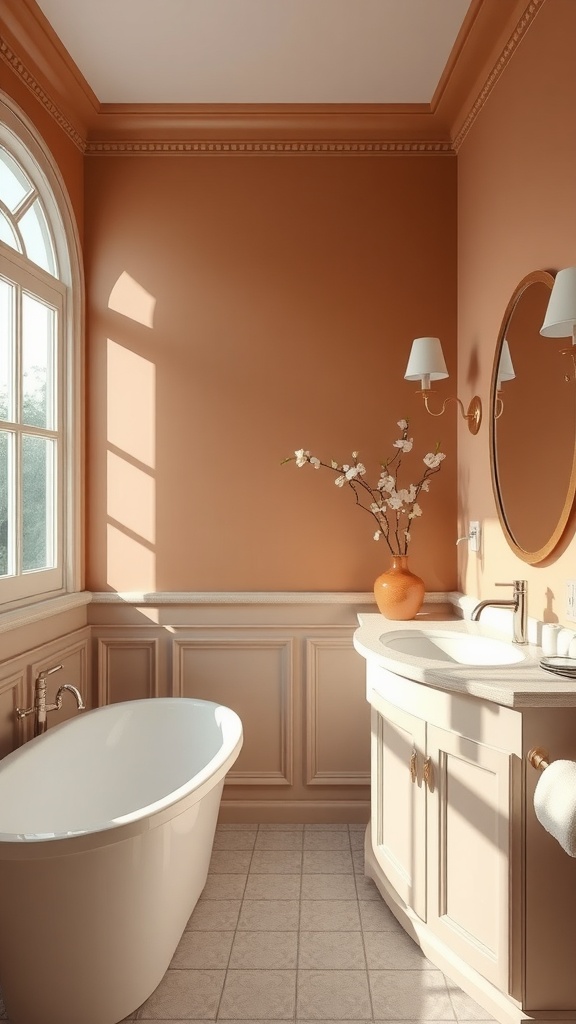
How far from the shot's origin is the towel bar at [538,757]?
5.35 ft

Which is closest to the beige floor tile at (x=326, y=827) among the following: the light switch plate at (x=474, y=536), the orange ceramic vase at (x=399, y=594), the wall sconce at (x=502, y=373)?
the orange ceramic vase at (x=399, y=594)

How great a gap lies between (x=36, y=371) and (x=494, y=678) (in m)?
2.02

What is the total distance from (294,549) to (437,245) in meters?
1.46

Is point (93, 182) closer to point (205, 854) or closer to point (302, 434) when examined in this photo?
point (302, 434)

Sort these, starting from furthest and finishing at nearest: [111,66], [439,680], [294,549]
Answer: [294,549]
[111,66]
[439,680]

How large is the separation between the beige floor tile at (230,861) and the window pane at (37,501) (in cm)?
132

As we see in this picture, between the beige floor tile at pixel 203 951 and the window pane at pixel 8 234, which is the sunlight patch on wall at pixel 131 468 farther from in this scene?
the beige floor tile at pixel 203 951

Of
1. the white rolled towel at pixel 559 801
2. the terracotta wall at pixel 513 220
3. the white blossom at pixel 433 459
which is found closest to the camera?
the white rolled towel at pixel 559 801

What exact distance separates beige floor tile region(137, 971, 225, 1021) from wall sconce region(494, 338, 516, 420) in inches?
77.9

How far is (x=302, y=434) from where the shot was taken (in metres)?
3.01

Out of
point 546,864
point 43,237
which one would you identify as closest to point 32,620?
point 43,237

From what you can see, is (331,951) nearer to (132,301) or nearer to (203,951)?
(203,951)

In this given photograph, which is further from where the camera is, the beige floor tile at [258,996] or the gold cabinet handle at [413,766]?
the gold cabinet handle at [413,766]

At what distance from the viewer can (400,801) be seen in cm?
216
